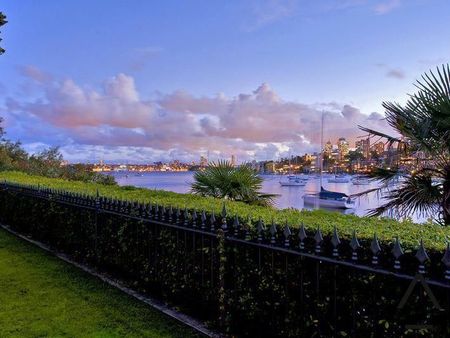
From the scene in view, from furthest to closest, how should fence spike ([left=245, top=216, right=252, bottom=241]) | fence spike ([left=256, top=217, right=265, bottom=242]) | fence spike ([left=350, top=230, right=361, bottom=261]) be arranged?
fence spike ([left=245, top=216, right=252, bottom=241])
fence spike ([left=256, top=217, right=265, bottom=242])
fence spike ([left=350, top=230, right=361, bottom=261])

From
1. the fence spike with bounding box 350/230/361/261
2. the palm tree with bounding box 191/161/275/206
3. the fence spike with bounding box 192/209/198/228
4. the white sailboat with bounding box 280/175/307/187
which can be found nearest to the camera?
the fence spike with bounding box 350/230/361/261

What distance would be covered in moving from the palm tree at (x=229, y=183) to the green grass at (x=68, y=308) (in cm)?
382

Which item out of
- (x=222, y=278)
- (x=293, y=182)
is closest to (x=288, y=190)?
(x=293, y=182)

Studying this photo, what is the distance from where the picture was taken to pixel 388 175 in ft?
25.4

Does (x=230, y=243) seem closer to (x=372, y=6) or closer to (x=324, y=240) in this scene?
(x=324, y=240)

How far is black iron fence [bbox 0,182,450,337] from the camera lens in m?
2.57

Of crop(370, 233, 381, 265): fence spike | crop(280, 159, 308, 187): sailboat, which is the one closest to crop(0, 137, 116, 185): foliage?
crop(370, 233, 381, 265): fence spike

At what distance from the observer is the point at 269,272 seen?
3582 mm

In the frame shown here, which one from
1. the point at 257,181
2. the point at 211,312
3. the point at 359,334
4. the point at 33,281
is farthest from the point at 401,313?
the point at 257,181

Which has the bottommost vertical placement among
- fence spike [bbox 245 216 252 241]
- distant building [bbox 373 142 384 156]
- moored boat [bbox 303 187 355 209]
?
moored boat [bbox 303 187 355 209]

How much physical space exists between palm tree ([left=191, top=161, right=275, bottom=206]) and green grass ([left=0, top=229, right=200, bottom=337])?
3.82 m

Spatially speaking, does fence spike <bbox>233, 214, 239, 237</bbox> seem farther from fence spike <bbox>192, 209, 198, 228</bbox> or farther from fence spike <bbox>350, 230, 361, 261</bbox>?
fence spike <bbox>350, 230, 361, 261</bbox>

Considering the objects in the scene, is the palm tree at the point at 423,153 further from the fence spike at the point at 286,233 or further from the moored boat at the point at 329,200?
the moored boat at the point at 329,200

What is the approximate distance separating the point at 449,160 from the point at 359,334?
556cm
